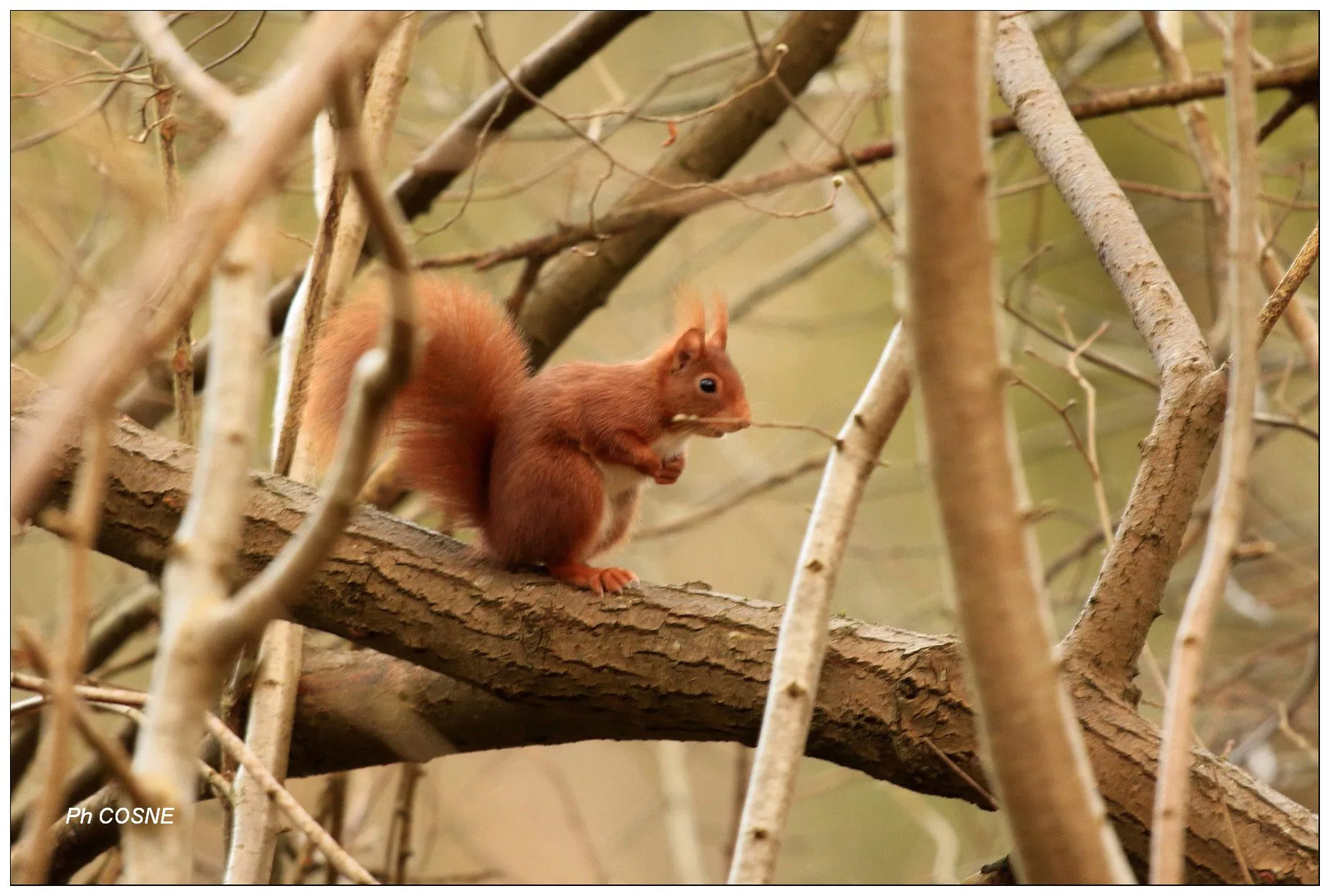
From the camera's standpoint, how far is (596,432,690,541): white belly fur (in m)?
2.34

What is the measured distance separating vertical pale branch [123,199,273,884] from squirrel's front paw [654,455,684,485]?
5.04ft

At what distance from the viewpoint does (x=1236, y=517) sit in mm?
1007

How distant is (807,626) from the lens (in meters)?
1.24

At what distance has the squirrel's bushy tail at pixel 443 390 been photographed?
210 centimetres

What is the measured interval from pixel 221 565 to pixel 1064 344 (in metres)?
1.99

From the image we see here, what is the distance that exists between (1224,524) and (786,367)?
460cm

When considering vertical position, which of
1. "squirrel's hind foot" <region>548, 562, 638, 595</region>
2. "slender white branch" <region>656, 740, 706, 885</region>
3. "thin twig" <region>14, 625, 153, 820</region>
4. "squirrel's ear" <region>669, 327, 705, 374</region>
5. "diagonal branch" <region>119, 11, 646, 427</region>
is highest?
"diagonal branch" <region>119, 11, 646, 427</region>

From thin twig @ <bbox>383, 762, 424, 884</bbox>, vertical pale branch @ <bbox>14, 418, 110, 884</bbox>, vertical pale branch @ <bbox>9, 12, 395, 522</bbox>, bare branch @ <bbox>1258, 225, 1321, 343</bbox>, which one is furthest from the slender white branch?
vertical pale branch @ <bbox>9, 12, 395, 522</bbox>

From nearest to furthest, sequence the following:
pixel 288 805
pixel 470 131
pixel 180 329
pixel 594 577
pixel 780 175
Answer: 1. pixel 288 805
2. pixel 594 577
3. pixel 180 329
4. pixel 780 175
5. pixel 470 131

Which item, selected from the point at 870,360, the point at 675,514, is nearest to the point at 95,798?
the point at 675,514

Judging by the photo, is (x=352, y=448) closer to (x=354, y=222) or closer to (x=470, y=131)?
(x=354, y=222)

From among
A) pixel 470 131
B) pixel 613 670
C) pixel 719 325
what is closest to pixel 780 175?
pixel 719 325

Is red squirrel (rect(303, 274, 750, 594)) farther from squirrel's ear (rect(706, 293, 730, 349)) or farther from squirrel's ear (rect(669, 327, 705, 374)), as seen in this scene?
squirrel's ear (rect(706, 293, 730, 349))

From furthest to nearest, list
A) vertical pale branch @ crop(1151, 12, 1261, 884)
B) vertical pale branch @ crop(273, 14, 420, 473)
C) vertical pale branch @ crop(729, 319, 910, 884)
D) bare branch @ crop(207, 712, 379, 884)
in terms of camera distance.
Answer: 1. vertical pale branch @ crop(273, 14, 420, 473)
2. bare branch @ crop(207, 712, 379, 884)
3. vertical pale branch @ crop(729, 319, 910, 884)
4. vertical pale branch @ crop(1151, 12, 1261, 884)
